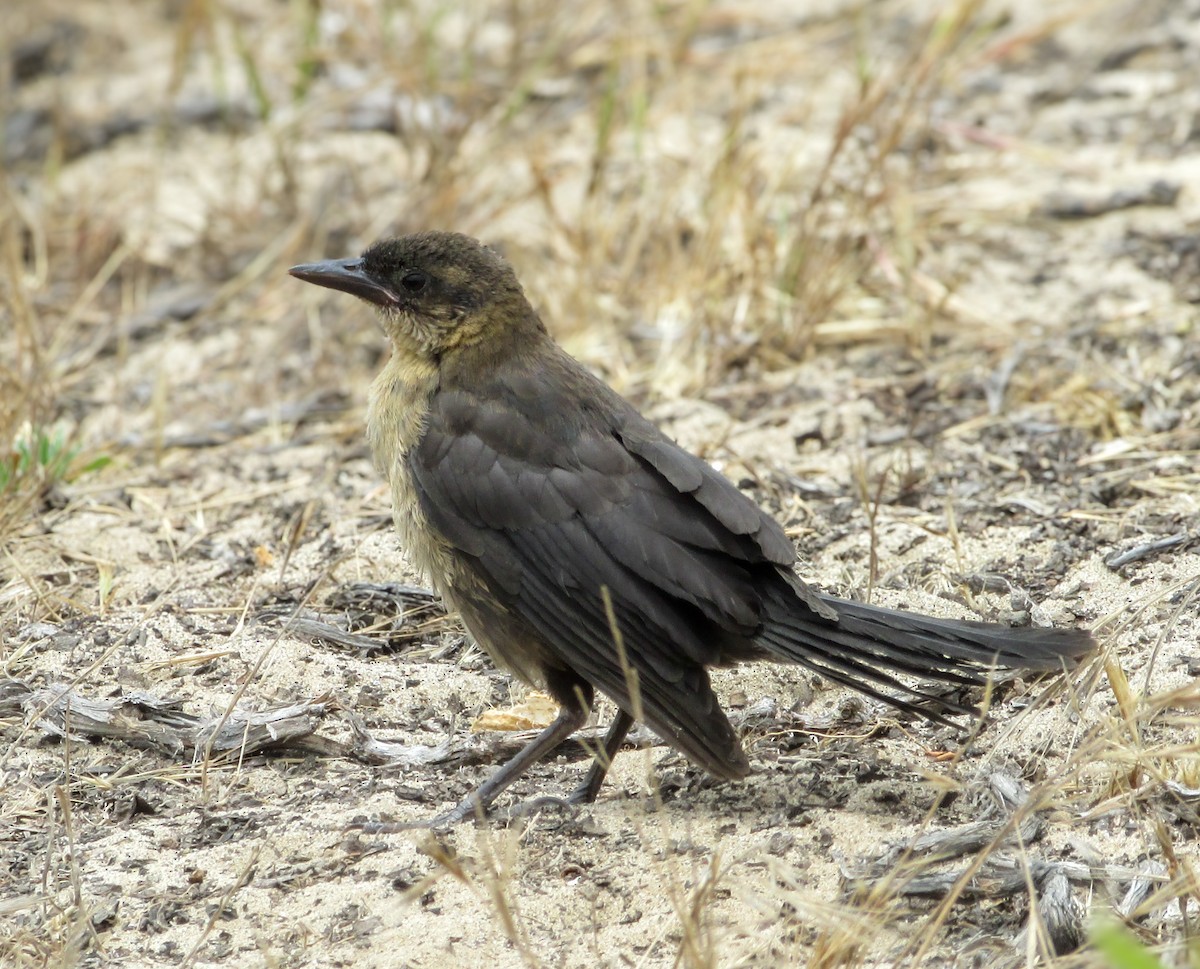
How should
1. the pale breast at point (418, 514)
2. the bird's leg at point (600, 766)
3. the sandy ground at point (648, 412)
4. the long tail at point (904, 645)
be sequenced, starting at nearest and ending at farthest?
1. the sandy ground at point (648, 412)
2. the long tail at point (904, 645)
3. the bird's leg at point (600, 766)
4. the pale breast at point (418, 514)

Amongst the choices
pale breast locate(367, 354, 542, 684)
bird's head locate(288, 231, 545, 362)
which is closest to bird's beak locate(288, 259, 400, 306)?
bird's head locate(288, 231, 545, 362)

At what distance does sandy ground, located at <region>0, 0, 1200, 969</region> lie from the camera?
332 cm

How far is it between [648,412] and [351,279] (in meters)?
1.61

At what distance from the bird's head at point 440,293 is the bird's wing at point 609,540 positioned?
36 cm

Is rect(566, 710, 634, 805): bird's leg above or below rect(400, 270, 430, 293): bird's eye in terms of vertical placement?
below

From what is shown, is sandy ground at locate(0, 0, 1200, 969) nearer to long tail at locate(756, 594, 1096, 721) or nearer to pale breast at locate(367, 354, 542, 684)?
long tail at locate(756, 594, 1096, 721)

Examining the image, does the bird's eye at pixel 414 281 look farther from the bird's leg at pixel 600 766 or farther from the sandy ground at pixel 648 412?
the bird's leg at pixel 600 766

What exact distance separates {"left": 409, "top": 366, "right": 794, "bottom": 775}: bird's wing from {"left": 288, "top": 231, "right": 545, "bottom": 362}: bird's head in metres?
0.36

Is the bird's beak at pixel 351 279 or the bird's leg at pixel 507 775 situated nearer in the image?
the bird's leg at pixel 507 775

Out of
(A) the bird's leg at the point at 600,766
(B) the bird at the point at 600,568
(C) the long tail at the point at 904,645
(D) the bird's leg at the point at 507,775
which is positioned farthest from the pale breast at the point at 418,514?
(C) the long tail at the point at 904,645

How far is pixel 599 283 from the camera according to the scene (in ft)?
21.6

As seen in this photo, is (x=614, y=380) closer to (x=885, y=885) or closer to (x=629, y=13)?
(x=629, y=13)

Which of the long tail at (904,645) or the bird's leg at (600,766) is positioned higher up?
the long tail at (904,645)

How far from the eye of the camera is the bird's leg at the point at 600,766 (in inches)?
153
